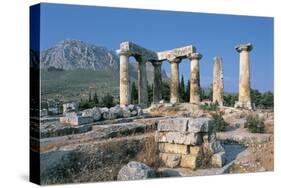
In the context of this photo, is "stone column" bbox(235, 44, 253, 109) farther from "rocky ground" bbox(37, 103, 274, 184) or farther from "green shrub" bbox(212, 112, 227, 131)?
"green shrub" bbox(212, 112, 227, 131)

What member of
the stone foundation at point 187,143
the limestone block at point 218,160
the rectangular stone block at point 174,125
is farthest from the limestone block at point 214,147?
the rectangular stone block at point 174,125

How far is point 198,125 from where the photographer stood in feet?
50.1

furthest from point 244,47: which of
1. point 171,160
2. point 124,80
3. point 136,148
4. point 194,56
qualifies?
point 136,148

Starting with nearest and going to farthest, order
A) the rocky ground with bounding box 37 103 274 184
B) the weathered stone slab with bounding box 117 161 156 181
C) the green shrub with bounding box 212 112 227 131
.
Answer: the rocky ground with bounding box 37 103 274 184 < the weathered stone slab with bounding box 117 161 156 181 < the green shrub with bounding box 212 112 227 131

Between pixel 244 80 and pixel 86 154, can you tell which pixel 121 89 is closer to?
pixel 86 154

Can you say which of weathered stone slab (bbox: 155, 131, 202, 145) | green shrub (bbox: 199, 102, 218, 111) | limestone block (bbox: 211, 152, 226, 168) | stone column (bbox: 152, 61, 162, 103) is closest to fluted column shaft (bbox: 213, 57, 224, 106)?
green shrub (bbox: 199, 102, 218, 111)

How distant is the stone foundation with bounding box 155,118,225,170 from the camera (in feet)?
49.9

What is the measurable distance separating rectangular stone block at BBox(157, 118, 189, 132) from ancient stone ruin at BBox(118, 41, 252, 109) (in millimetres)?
1090

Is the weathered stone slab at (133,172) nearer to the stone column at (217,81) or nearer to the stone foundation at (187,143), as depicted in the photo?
the stone foundation at (187,143)

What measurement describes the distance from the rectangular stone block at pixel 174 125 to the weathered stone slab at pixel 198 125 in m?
0.13

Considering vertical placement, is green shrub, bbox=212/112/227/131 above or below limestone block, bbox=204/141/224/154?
above

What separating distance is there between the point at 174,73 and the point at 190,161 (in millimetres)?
2822

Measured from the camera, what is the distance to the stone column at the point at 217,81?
1675 centimetres

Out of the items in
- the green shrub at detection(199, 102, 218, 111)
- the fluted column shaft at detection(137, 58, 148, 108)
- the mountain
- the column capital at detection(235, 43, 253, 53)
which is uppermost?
the column capital at detection(235, 43, 253, 53)
